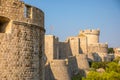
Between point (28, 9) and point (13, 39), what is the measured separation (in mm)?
1048

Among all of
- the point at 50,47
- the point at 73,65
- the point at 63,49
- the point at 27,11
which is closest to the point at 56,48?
the point at 50,47

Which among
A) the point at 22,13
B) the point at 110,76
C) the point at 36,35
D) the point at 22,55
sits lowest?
the point at 110,76

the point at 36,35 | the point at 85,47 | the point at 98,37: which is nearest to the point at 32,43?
the point at 36,35

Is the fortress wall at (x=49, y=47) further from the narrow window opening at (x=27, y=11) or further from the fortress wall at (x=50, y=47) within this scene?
the narrow window opening at (x=27, y=11)

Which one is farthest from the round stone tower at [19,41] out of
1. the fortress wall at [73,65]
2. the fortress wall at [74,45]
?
the fortress wall at [74,45]

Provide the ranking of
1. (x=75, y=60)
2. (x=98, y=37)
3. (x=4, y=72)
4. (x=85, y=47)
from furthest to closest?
(x=98, y=37)
(x=85, y=47)
(x=75, y=60)
(x=4, y=72)

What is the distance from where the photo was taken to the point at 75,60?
115 ft

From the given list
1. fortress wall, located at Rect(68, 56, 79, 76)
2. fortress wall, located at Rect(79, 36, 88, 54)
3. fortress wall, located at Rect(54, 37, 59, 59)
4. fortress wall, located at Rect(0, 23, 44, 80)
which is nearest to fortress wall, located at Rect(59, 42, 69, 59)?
fortress wall, located at Rect(54, 37, 59, 59)

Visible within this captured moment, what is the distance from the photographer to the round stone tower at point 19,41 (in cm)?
814

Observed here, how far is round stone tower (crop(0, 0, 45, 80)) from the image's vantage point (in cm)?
814

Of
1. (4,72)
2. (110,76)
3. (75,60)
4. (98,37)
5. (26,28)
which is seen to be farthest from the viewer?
(98,37)

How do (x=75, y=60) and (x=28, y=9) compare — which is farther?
(x=75, y=60)

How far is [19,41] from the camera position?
847cm

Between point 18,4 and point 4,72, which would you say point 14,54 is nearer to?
point 4,72
